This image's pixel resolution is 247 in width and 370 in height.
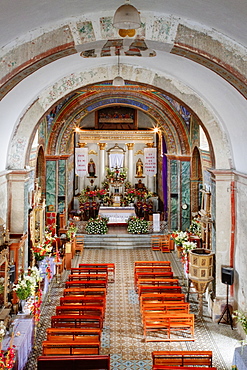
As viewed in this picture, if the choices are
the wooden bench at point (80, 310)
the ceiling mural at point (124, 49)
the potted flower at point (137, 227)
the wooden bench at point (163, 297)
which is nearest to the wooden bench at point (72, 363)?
the wooden bench at point (80, 310)

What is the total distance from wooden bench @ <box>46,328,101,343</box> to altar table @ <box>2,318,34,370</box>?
22.2 inches

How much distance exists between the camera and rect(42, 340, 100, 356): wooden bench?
9.70m

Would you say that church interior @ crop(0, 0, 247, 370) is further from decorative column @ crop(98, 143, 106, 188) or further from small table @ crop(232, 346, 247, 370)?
decorative column @ crop(98, 143, 106, 188)

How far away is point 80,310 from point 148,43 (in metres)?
7.39

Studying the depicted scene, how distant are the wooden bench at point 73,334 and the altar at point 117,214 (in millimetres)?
14304

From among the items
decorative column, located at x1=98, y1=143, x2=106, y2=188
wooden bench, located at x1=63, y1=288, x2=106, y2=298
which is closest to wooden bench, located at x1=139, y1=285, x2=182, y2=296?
wooden bench, located at x1=63, y1=288, x2=106, y2=298

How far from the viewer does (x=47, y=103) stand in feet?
43.0

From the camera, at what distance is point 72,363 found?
8945 mm

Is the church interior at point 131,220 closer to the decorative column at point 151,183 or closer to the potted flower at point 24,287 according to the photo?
the potted flower at point 24,287

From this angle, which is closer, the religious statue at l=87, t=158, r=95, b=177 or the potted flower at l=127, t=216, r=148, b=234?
the potted flower at l=127, t=216, r=148, b=234

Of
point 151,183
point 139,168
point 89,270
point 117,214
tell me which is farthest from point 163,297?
point 139,168

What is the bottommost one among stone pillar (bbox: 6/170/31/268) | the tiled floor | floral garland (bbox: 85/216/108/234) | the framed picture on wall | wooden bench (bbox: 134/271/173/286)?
the tiled floor

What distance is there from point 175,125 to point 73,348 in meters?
13.3

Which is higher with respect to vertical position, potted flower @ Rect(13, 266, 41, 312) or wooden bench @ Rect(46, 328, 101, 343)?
potted flower @ Rect(13, 266, 41, 312)
